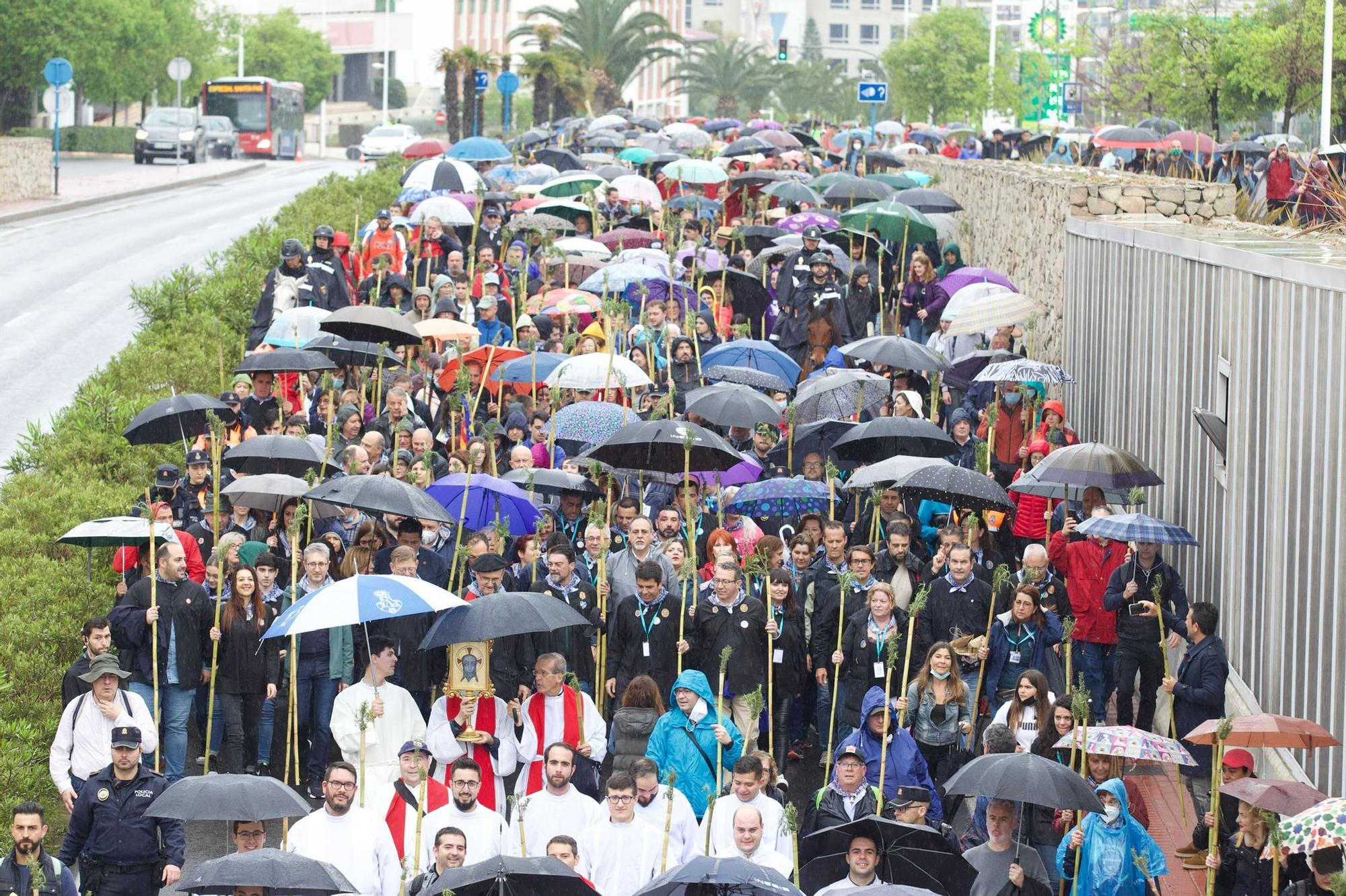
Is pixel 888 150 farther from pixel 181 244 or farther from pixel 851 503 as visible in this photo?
pixel 851 503

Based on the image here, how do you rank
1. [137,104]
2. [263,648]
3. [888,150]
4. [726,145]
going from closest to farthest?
[263,648] → [726,145] → [888,150] → [137,104]

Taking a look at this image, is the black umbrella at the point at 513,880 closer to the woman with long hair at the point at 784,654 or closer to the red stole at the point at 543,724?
the red stole at the point at 543,724

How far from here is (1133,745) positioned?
10367mm

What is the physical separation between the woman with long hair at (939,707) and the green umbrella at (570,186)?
15.9 metres

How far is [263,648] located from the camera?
13.1 metres

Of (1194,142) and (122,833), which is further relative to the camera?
(1194,142)

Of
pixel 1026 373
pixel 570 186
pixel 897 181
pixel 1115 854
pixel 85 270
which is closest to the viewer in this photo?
pixel 1115 854

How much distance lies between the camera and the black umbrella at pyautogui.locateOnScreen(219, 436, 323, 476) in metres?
14.6

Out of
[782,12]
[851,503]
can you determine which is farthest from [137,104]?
[851,503]

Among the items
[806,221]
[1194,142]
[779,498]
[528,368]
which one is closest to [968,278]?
[806,221]

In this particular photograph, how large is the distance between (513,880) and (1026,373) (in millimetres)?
8898

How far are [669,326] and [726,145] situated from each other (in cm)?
1612

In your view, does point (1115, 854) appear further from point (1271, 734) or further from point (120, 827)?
point (120, 827)

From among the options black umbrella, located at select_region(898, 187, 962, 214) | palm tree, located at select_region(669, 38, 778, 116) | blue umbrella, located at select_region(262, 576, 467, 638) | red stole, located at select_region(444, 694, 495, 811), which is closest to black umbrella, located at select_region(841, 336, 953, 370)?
red stole, located at select_region(444, 694, 495, 811)
